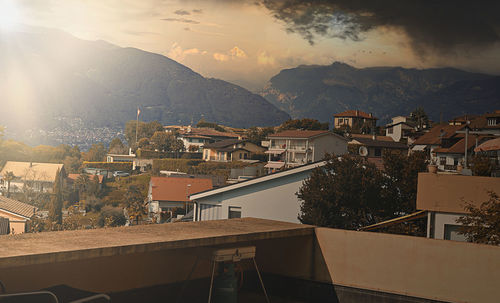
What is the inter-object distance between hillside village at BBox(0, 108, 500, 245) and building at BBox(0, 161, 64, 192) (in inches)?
8.7

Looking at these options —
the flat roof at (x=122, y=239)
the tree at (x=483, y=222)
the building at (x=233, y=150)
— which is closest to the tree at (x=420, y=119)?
the building at (x=233, y=150)

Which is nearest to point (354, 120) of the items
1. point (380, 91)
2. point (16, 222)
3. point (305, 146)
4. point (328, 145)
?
point (328, 145)

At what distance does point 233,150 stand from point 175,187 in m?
21.1

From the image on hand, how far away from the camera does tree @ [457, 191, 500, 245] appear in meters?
8.55

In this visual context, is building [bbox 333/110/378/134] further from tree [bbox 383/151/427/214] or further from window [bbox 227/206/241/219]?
window [bbox 227/206/241/219]

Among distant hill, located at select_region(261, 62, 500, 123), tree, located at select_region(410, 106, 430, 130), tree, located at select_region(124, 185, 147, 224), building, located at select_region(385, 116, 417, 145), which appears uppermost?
distant hill, located at select_region(261, 62, 500, 123)

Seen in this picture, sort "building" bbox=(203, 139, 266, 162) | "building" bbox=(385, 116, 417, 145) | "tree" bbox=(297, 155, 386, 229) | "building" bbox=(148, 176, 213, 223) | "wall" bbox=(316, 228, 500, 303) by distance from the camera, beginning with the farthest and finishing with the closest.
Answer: "building" bbox=(203, 139, 266, 162), "building" bbox=(385, 116, 417, 145), "building" bbox=(148, 176, 213, 223), "tree" bbox=(297, 155, 386, 229), "wall" bbox=(316, 228, 500, 303)

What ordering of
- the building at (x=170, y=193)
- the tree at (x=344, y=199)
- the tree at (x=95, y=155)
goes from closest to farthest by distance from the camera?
the tree at (x=344, y=199)
the building at (x=170, y=193)
the tree at (x=95, y=155)

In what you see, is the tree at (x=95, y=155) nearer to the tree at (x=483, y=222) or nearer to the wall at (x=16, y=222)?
the wall at (x=16, y=222)

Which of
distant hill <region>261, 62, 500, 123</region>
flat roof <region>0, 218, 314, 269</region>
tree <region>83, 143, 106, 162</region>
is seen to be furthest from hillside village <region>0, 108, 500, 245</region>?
distant hill <region>261, 62, 500, 123</region>

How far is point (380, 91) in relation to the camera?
160000mm

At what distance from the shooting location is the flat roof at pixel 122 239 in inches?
115

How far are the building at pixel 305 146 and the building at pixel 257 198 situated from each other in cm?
3881

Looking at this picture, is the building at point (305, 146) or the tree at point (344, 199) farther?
the building at point (305, 146)
